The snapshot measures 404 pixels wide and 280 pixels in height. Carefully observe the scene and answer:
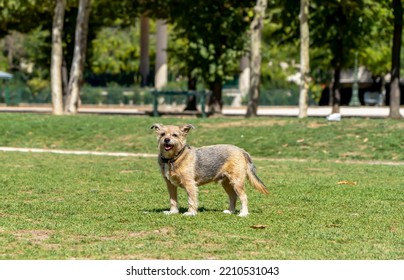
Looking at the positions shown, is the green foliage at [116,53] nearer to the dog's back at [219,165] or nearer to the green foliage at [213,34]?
the green foliage at [213,34]

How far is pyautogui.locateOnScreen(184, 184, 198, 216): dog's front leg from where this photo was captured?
14156 mm

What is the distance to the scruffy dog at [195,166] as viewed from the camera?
1395 centimetres

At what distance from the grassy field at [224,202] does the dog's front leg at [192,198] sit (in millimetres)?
226

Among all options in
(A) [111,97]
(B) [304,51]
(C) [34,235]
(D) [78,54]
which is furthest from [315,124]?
(A) [111,97]

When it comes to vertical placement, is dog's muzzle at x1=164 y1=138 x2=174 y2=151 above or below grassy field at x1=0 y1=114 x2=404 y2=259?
above

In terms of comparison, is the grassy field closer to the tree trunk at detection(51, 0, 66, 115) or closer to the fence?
the tree trunk at detection(51, 0, 66, 115)

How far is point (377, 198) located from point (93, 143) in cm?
1574

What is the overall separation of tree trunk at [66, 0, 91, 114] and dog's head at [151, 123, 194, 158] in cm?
2860

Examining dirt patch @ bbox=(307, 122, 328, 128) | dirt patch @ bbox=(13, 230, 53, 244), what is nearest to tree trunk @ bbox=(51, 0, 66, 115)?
dirt patch @ bbox=(307, 122, 328, 128)

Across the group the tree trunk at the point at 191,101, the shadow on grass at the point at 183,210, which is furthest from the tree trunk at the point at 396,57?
the shadow on grass at the point at 183,210

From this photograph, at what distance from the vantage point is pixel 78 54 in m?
42.8

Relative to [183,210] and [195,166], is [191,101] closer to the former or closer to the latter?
[183,210]

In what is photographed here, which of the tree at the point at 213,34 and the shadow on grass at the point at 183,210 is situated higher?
the tree at the point at 213,34
